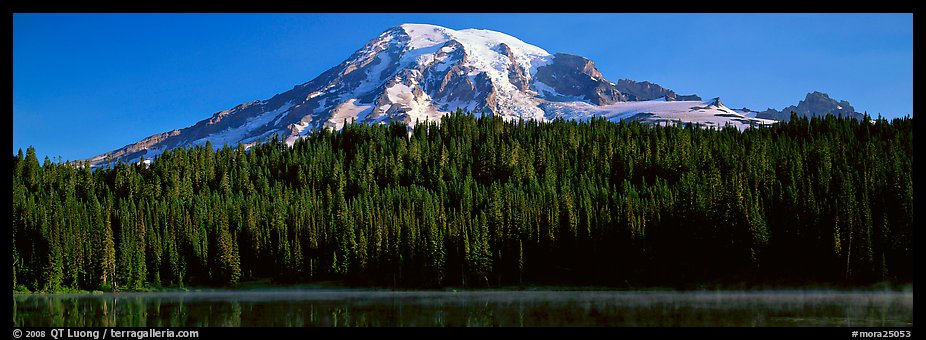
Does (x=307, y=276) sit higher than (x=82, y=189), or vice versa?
(x=82, y=189)

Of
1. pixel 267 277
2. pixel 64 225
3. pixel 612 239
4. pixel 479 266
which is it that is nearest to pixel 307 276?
pixel 267 277

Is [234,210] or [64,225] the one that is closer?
[64,225]

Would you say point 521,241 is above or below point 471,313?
above

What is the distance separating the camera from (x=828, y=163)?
170625mm

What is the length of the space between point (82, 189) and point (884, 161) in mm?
159176

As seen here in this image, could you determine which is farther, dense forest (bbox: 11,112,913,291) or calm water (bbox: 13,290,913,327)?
dense forest (bbox: 11,112,913,291)

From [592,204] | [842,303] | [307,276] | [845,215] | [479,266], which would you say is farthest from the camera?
[592,204]

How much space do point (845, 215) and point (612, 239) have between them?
105ft

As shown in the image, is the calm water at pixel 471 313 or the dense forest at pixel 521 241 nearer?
the calm water at pixel 471 313

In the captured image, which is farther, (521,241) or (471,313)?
(521,241)
